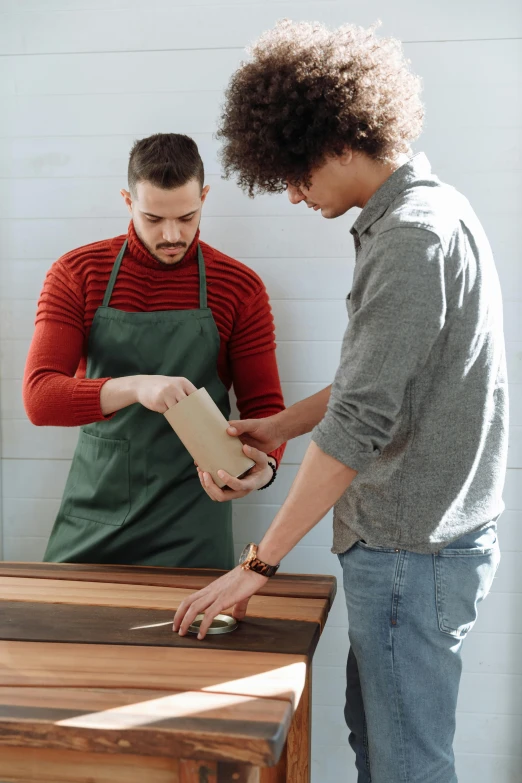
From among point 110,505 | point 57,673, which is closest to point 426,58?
point 110,505

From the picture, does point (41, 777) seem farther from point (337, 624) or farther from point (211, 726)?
point (337, 624)

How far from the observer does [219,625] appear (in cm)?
159

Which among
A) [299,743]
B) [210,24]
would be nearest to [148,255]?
[210,24]

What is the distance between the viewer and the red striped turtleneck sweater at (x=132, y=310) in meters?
2.06

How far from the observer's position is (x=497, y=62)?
7.69 ft

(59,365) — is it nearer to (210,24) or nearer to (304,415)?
(304,415)

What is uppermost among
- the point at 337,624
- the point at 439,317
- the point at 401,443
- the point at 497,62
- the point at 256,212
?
the point at 497,62

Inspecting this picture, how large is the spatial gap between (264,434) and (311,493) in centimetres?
62

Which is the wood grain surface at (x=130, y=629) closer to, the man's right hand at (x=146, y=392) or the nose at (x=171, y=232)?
the man's right hand at (x=146, y=392)

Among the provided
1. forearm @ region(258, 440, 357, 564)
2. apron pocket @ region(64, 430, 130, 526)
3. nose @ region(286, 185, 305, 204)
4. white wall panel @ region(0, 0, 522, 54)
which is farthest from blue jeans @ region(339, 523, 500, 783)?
white wall panel @ region(0, 0, 522, 54)

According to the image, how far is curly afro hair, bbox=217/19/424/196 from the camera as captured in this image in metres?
1.40

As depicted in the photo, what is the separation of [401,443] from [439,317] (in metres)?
0.25

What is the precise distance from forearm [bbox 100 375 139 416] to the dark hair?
514 mm

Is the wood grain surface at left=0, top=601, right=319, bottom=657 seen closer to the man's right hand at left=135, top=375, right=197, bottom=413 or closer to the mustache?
the man's right hand at left=135, top=375, right=197, bottom=413
